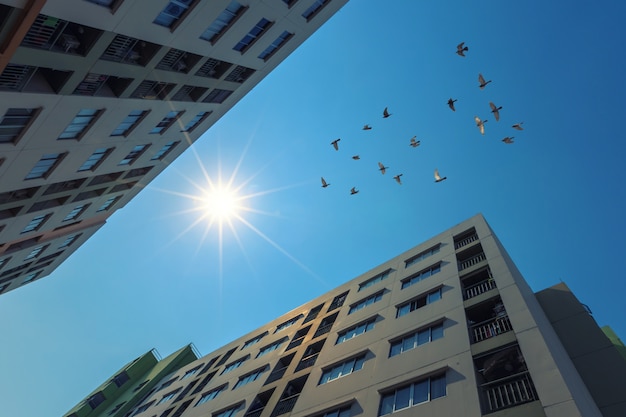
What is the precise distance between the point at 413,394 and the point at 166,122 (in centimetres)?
2241

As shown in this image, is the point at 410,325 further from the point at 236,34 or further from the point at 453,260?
the point at 236,34

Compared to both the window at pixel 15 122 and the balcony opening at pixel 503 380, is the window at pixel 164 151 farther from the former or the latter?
the balcony opening at pixel 503 380

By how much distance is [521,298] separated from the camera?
17.0m

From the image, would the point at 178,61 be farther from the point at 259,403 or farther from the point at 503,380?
the point at 503,380

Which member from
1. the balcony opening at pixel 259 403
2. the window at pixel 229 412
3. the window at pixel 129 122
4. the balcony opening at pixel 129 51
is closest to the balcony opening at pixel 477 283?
the balcony opening at pixel 259 403

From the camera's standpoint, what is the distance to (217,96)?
91.7 feet

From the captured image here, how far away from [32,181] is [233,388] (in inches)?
758

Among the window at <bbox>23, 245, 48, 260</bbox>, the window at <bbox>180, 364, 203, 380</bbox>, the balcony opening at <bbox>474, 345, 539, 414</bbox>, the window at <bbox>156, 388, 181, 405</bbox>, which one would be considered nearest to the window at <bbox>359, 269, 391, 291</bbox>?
the balcony opening at <bbox>474, 345, 539, 414</bbox>

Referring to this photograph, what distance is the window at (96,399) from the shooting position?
4728 cm

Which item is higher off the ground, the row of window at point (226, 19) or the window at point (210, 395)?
the row of window at point (226, 19)

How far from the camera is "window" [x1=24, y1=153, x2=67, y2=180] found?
69.5 feet

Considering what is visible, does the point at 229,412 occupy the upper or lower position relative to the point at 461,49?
lower

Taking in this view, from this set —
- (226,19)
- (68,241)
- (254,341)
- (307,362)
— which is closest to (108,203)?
(68,241)

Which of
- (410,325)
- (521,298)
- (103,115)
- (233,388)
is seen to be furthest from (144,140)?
(521,298)
